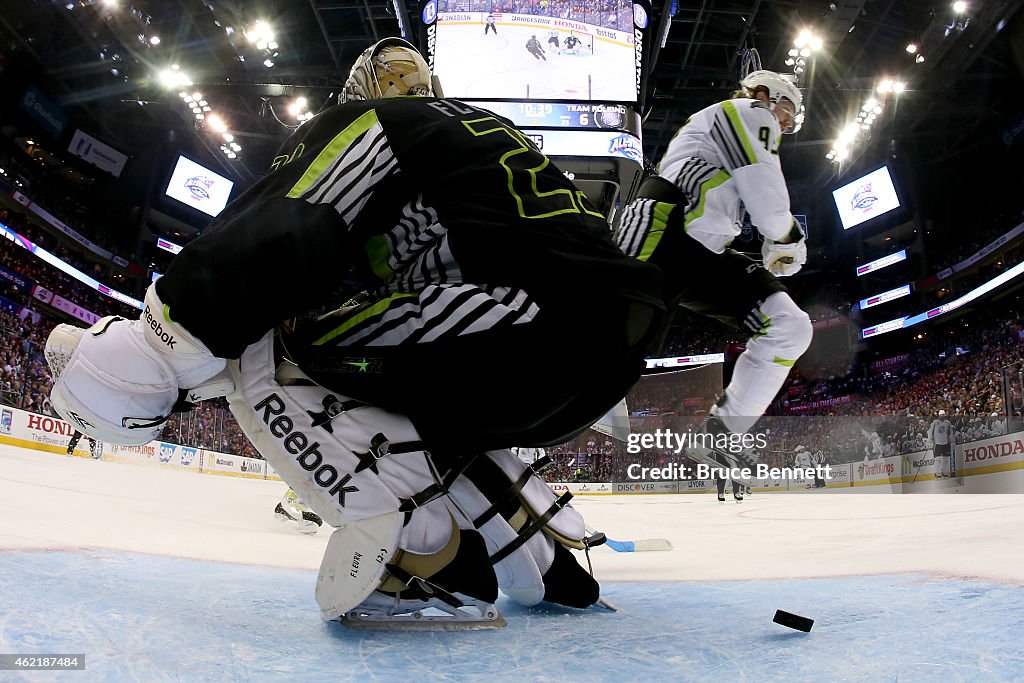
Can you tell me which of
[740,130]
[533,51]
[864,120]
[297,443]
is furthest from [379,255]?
[864,120]

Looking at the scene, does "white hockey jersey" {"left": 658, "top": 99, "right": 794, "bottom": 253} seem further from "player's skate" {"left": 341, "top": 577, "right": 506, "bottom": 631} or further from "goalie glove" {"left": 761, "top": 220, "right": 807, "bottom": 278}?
"player's skate" {"left": 341, "top": 577, "right": 506, "bottom": 631}

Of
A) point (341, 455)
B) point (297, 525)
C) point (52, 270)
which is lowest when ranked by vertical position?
A: point (297, 525)

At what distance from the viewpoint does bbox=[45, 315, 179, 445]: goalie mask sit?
0.86 metres

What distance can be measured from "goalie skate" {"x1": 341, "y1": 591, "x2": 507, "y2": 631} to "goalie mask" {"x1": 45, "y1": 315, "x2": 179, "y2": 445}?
0.39 m

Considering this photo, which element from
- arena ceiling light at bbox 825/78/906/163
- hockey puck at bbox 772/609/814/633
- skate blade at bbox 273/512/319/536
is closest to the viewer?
hockey puck at bbox 772/609/814/633

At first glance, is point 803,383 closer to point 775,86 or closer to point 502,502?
point 775,86

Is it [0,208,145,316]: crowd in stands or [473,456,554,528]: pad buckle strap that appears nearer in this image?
[473,456,554,528]: pad buckle strap

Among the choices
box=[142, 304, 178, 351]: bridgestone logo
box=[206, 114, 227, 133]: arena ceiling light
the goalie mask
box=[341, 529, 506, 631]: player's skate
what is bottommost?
box=[341, 529, 506, 631]: player's skate

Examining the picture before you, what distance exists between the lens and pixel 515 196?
3.28 ft

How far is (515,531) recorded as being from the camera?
1.13 meters

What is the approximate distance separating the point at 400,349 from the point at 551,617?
1.55 feet

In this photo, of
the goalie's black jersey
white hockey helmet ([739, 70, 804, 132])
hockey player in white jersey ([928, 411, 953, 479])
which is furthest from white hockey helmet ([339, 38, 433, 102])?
hockey player in white jersey ([928, 411, 953, 479])

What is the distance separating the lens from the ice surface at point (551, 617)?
0.67 metres

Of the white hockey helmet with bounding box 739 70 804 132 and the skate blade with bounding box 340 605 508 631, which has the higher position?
the white hockey helmet with bounding box 739 70 804 132
